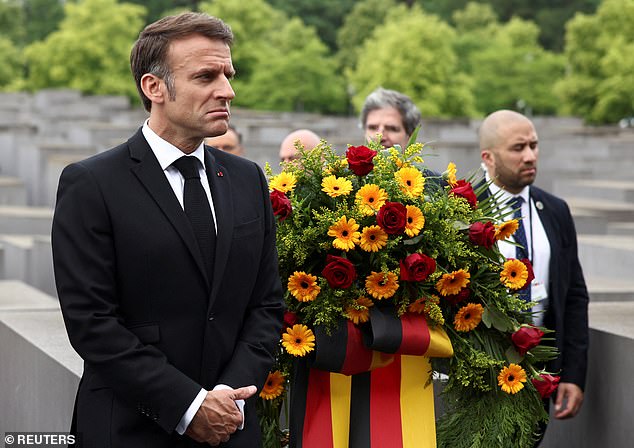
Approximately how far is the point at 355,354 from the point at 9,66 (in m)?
48.2

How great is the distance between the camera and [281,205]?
4.24 meters

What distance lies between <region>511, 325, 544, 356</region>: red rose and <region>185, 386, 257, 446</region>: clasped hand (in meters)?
1.16

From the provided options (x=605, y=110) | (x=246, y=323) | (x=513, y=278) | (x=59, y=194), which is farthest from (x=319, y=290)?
(x=605, y=110)

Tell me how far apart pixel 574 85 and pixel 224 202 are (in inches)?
1265

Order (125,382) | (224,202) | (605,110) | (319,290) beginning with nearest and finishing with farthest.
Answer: (125,382) → (224,202) → (319,290) → (605,110)

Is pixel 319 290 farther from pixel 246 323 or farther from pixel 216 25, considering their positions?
pixel 216 25

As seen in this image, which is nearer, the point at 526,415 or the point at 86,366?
the point at 86,366

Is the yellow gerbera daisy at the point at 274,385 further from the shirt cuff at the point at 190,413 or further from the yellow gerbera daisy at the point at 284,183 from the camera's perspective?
the shirt cuff at the point at 190,413

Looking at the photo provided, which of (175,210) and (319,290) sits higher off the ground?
(175,210)

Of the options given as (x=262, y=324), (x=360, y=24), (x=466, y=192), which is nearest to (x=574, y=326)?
(x=466, y=192)

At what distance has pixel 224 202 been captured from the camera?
375cm

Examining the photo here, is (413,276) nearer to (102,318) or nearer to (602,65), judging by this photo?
(102,318)

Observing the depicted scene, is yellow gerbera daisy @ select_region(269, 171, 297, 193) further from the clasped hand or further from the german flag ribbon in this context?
the clasped hand

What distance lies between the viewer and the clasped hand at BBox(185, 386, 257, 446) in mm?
3566
